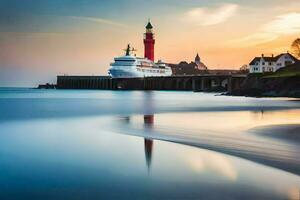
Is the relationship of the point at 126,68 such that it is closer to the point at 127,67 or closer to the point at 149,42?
the point at 127,67

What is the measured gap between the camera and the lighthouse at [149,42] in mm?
142750

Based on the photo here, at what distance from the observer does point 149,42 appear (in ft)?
482

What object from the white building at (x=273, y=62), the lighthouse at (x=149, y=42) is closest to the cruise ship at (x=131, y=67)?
the lighthouse at (x=149, y=42)

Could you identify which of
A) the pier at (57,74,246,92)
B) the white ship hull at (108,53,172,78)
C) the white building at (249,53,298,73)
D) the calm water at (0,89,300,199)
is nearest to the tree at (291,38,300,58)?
the white building at (249,53,298,73)

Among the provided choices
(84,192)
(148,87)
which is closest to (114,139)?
(84,192)

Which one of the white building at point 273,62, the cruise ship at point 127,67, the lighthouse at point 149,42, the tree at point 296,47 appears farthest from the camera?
the lighthouse at point 149,42

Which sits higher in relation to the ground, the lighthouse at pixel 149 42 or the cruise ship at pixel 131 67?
the lighthouse at pixel 149 42

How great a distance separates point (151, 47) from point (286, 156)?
448ft

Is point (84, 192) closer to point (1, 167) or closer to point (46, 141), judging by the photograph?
point (1, 167)

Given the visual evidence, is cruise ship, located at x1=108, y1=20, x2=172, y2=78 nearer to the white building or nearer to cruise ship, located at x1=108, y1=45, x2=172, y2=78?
cruise ship, located at x1=108, y1=45, x2=172, y2=78

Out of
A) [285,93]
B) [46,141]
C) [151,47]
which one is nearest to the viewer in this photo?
[46,141]

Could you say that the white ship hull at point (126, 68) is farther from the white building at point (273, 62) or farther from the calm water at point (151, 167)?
the calm water at point (151, 167)

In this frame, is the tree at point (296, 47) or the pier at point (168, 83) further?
the pier at point (168, 83)

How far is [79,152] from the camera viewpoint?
12477 mm
